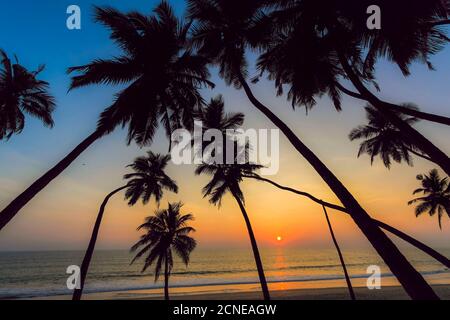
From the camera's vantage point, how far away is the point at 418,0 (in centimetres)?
716

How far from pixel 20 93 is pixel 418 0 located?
18534 millimetres

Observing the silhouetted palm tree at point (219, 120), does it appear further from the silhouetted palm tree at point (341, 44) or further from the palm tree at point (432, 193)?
the palm tree at point (432, 193)

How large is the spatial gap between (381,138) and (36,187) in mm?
23902

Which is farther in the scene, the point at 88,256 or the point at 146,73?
the point at 88,256

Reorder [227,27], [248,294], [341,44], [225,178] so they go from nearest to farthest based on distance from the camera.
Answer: [341,44], [227,27], [225,178], [248,294]

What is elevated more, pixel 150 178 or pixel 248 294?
pixel 150 178

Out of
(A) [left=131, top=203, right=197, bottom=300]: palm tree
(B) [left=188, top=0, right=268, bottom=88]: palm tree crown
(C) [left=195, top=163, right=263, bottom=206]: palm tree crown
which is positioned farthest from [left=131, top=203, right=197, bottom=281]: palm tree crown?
(B) [left=188, top=0, right=268, bottom=88]: palm tree crown

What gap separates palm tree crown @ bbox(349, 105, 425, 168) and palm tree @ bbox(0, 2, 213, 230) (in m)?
16.7

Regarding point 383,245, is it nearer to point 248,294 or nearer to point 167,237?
point 167,237

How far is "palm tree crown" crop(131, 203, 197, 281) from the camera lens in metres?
24.5

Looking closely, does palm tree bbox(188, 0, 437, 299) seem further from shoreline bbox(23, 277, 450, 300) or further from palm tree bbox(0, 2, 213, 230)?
shoreline bbox(23, 277, 450, 300)

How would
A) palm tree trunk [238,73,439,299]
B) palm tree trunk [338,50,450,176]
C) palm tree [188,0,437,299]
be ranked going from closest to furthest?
palm tree trunk [238,73,439,299] < palm tree trunk [338,50,450,176] < palm tree [188,0,437,299]

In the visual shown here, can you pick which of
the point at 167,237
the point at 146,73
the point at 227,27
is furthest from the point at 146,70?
the point at 167,237

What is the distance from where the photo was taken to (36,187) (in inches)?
309
